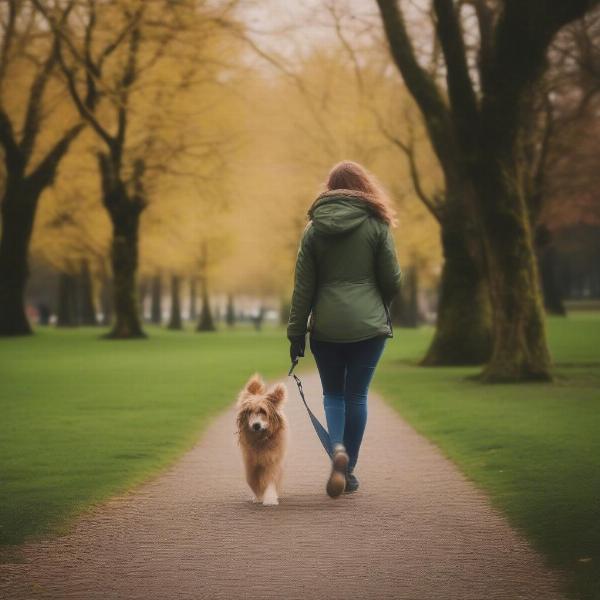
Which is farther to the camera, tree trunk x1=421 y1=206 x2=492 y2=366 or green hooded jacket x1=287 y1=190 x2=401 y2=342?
tree trunk x1=421 y1=206 x2=492 y2=366

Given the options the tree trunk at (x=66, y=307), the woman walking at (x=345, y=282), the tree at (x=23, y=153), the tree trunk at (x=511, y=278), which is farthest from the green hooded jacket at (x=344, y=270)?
the tree trunk at (x=66, y=307)

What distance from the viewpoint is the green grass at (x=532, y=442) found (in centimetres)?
590

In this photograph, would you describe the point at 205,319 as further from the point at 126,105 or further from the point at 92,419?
the point at 92,419

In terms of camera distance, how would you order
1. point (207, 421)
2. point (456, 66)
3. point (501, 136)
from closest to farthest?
point (207, 421) < point (456, 66) < point (501, 136)

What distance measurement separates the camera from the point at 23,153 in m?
34.7

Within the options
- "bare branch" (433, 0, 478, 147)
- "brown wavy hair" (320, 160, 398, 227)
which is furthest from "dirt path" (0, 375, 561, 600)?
"bare branch" (433, 0, 478, 147)

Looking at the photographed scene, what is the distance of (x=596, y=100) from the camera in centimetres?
3145

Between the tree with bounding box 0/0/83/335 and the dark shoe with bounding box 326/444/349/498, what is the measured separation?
88.9 feet

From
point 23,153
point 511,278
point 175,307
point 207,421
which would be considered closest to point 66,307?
point 175,307

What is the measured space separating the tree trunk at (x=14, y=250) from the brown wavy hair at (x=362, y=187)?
29608mm

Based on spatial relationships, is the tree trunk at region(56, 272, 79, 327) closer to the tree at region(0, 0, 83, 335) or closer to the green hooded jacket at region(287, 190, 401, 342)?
the tree at region(0, 0, 83, 335)

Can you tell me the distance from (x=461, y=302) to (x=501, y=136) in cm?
586

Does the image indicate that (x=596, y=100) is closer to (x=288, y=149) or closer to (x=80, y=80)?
(x=288, y=149)

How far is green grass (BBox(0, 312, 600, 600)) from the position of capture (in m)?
6.53
